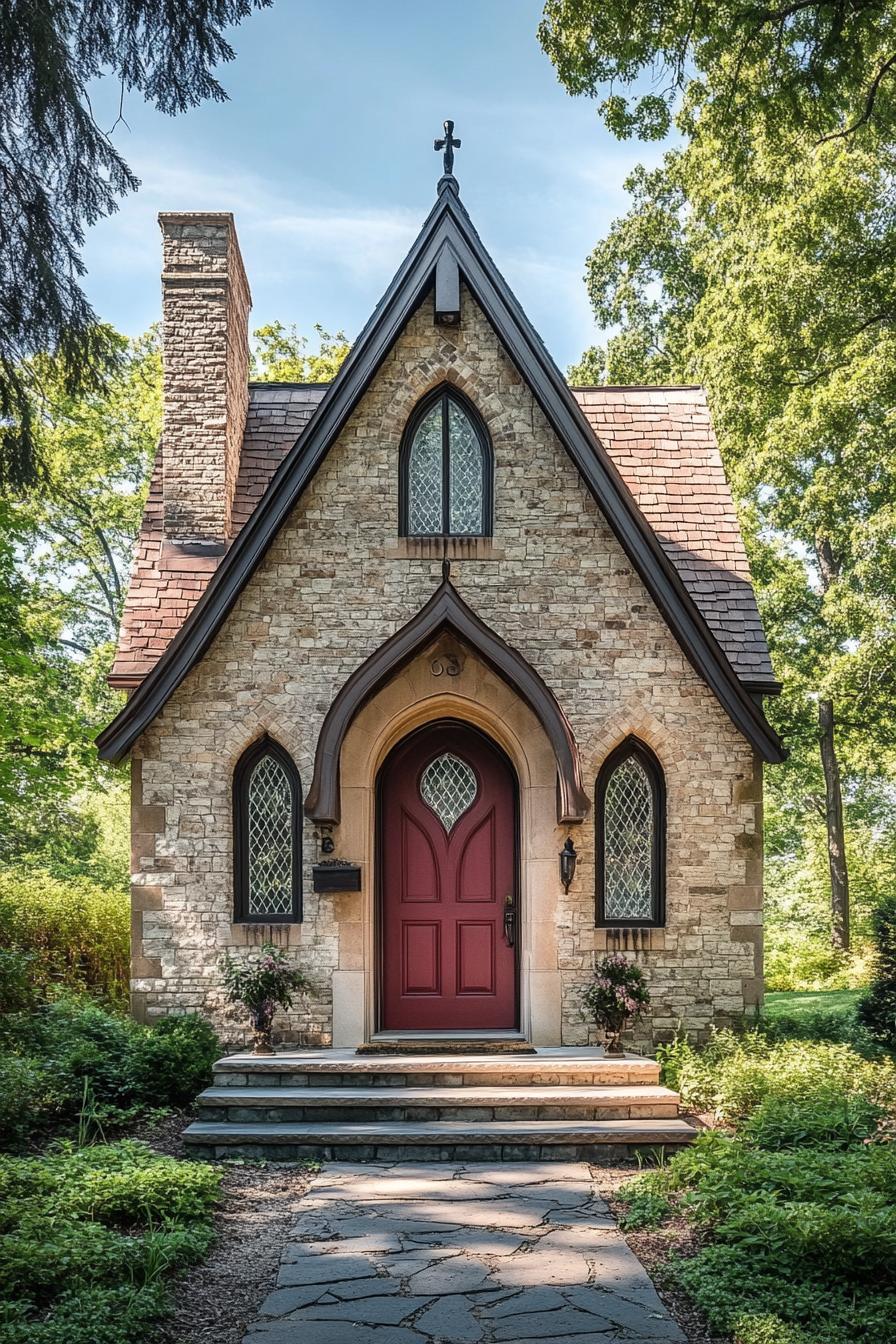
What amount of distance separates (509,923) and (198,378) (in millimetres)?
5782

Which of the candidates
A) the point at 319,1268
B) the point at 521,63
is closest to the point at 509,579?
the point at 521,63

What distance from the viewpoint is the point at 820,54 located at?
825 cm

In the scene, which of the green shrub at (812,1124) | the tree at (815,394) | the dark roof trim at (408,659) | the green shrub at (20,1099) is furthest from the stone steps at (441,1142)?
the tree at (815,394)

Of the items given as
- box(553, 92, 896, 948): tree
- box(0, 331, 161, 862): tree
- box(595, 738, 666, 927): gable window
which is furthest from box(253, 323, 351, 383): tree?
box(595, 738, 666, 927): gable window

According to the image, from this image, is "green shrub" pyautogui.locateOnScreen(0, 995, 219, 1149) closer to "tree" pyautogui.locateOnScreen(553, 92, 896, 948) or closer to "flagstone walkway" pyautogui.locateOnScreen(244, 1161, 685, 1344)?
"flagstone walkway" pyautogui.locateOnScreen(244, 1161, 685, 1344)

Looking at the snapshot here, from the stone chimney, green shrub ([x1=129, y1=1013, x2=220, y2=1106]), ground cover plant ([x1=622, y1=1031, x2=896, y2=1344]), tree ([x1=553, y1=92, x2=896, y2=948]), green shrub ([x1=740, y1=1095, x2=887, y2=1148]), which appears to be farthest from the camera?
tree ([x1=553, y1=92, x2=896, y2=948])

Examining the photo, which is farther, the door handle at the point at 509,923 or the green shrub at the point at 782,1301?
the door handle at the point at 509,923

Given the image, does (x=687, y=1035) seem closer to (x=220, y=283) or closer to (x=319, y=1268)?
(x=319, y=1268)

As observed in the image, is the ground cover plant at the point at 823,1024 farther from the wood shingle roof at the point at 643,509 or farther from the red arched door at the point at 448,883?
the wood shingle roof at the point at 643,509

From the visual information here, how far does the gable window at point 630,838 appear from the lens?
→ 10.1 metres

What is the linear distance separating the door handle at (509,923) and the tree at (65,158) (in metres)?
5.95

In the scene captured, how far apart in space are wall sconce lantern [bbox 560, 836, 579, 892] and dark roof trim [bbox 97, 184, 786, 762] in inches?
69.2

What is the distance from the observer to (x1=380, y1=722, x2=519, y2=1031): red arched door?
405 inches

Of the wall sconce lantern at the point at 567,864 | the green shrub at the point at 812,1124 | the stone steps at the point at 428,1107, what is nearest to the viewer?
the green shrub at the point at 812,1124
